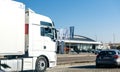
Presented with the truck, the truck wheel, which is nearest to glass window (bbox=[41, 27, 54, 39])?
the truck

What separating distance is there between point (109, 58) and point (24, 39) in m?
9.47

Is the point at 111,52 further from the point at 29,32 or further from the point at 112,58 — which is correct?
the point at 29,32

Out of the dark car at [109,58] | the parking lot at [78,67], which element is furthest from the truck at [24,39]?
the dark car at [109,58]

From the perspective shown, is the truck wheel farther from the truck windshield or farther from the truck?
the truck windshield

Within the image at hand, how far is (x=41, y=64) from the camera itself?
19109mm

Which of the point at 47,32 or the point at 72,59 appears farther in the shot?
the point at 72,59

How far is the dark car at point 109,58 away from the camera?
24.7 meters

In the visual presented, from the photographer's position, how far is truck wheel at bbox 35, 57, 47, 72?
740 inches

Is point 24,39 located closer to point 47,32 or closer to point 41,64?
point 41,64

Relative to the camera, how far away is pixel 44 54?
19.3 m

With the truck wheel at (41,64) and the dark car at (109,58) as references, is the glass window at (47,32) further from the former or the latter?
the dark car at (109,58)

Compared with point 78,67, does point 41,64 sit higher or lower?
higher

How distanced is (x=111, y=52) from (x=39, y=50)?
8.35 metres

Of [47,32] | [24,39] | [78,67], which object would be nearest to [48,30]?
[47,32]
